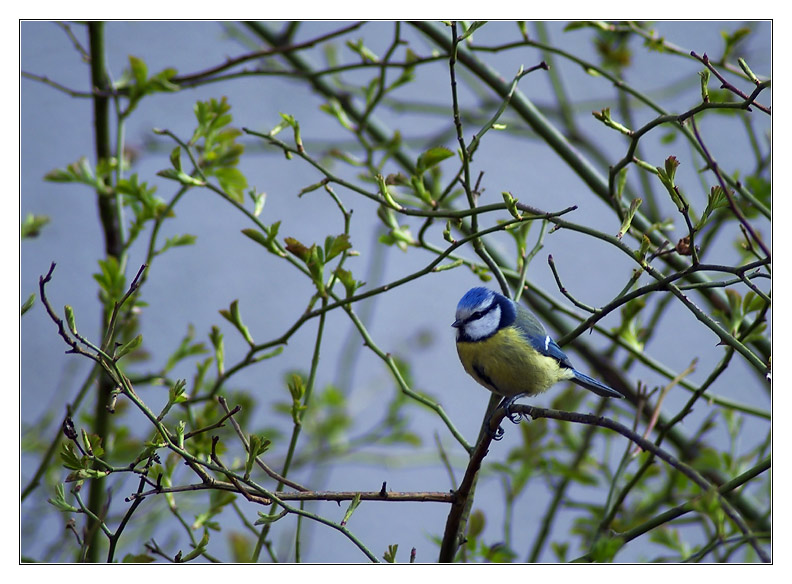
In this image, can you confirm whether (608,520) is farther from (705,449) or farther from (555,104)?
(555,104)

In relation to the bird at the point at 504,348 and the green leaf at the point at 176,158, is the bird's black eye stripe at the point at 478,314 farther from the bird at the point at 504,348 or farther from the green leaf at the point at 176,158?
the green leaf at the point at 176,158

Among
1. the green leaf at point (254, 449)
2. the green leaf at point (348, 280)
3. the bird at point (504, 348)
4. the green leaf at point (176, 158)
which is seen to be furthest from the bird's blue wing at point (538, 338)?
the green leaf at point (176, 158)

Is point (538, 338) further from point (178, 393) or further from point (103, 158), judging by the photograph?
point (103, 158)

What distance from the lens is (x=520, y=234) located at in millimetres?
972

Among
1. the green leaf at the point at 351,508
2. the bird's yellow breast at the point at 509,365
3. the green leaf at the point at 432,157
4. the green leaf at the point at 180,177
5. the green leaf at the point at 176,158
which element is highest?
the green leaf at the point at 176,158

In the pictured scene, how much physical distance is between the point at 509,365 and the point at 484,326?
0.06 meters

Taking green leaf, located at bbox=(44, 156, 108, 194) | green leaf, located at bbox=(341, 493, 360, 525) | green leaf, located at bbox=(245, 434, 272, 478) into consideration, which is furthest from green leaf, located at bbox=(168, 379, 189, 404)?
green leaf, located at bbox=(44, 156, 108, 194)

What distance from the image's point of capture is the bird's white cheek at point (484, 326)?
88 centimetres

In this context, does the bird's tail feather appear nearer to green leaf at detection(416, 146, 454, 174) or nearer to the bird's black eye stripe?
the bird's black eye stripe

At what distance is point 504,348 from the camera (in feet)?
Result: 2.84

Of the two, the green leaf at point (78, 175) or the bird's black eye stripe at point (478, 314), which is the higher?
the green leaf at point (78, 175)

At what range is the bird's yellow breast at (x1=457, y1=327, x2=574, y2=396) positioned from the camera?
33.8 inches

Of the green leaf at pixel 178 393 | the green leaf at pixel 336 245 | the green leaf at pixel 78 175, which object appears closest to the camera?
the green leaf at pixel 178 393

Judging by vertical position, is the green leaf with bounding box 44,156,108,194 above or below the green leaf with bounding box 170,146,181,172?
above
